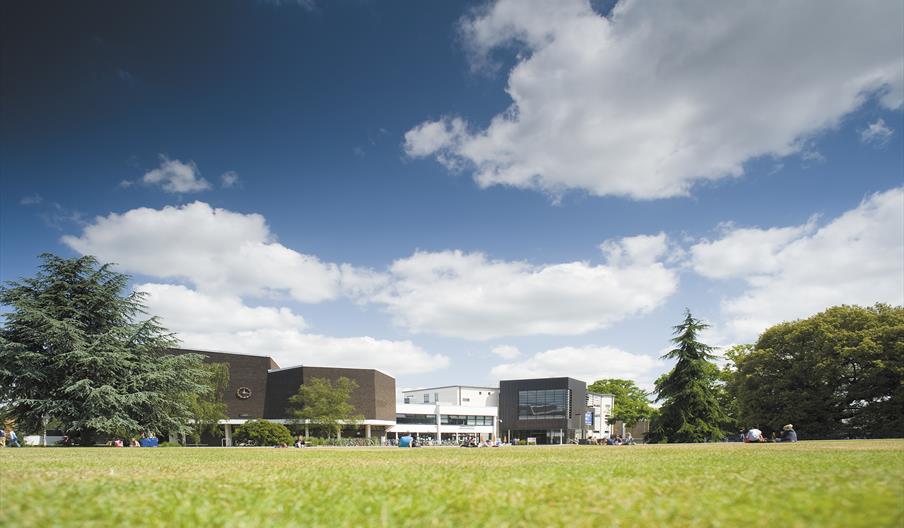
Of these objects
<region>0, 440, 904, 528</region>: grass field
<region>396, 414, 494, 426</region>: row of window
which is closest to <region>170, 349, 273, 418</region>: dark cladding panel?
<region>396, 414, 494, 426</region>: row of window

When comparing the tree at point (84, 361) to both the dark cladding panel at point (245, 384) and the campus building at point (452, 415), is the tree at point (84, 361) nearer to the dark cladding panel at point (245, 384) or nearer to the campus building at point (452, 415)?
the dark cladding panel at point (245, 384)

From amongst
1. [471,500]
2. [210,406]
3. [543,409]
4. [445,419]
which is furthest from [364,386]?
[471,500]

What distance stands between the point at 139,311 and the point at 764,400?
4983 cm

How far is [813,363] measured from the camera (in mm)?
46688

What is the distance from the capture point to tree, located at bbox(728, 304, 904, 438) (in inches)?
1740

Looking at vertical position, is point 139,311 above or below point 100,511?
above

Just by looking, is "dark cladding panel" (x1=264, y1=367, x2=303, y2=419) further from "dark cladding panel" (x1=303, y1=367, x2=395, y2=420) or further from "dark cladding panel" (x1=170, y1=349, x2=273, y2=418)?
"dark cladding panel" (x1=303, y1=367, x2=395, y2=420)

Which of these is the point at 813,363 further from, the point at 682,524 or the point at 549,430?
the point at 549,430

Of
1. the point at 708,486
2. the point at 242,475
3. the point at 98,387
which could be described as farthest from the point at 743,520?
the point at 98,387

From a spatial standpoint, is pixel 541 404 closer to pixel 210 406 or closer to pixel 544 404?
pixel 544 404

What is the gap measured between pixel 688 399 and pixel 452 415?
65273mm

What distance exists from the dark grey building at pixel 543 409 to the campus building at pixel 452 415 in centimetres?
355

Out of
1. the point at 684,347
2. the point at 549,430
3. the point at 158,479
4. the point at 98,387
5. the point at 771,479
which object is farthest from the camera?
the point at 549,430

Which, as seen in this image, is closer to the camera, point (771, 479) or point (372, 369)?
point (771, 479)
